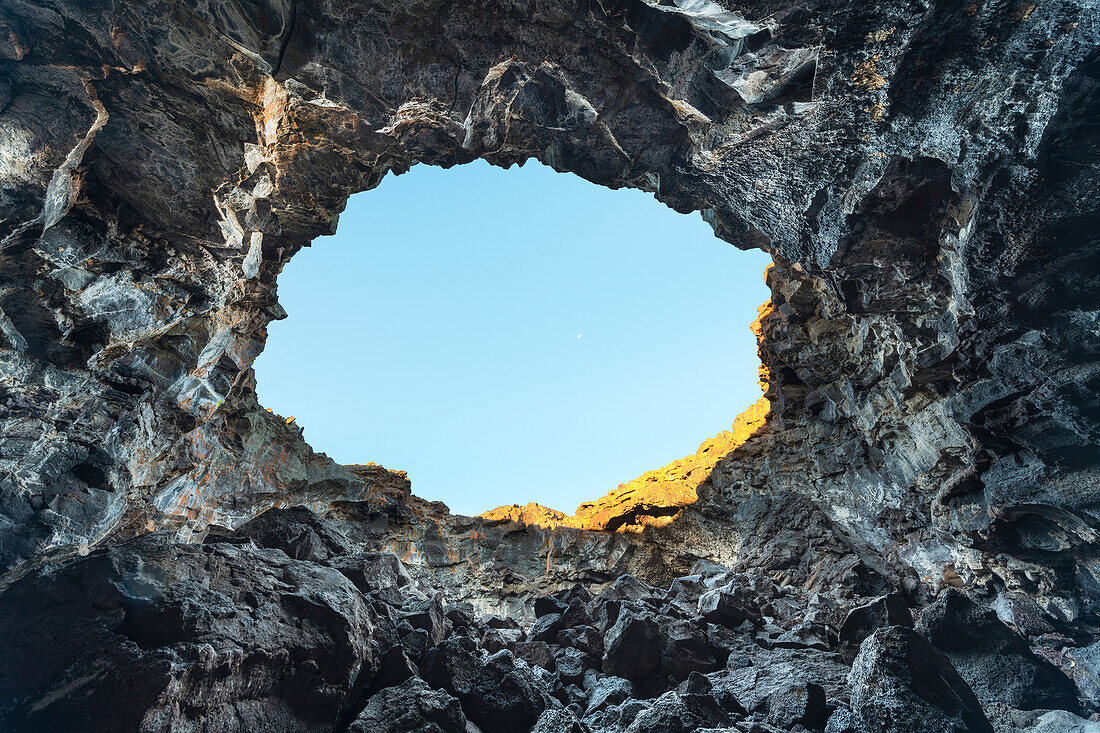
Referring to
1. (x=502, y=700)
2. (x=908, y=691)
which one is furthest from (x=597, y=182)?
(x=908, y=691)

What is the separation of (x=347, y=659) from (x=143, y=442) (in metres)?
6.57

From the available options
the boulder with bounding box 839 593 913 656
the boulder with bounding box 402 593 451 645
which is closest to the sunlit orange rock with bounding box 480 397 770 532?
the boulder with bounding box 839 593 913 656

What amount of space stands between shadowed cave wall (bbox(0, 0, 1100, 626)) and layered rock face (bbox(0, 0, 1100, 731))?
0.13 feet

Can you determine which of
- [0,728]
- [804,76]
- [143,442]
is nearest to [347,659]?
[0,728]

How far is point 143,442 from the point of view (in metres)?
7.93

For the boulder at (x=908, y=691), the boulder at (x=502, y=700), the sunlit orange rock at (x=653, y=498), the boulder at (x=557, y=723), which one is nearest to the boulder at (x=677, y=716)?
the boulder at (x=557, y=723)

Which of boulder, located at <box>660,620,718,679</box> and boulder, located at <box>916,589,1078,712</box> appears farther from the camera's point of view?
boulder, located at <box>660,620,718,679</box>

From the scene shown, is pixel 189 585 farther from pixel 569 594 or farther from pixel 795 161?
pixel 795 161

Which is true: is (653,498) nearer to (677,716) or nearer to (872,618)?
(872,618)

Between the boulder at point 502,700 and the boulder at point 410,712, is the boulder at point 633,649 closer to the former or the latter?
the boulder at point 502,700

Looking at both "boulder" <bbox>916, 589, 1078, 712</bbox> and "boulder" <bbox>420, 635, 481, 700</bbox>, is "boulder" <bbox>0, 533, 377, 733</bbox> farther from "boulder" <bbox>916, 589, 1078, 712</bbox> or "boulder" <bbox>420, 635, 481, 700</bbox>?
"boulder" <bbox>916, 589, 1078, 712</bbox>

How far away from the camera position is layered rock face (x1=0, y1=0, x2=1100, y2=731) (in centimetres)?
389

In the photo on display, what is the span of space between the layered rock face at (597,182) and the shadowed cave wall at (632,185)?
0.04 metres

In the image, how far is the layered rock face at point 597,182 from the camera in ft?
12.8
